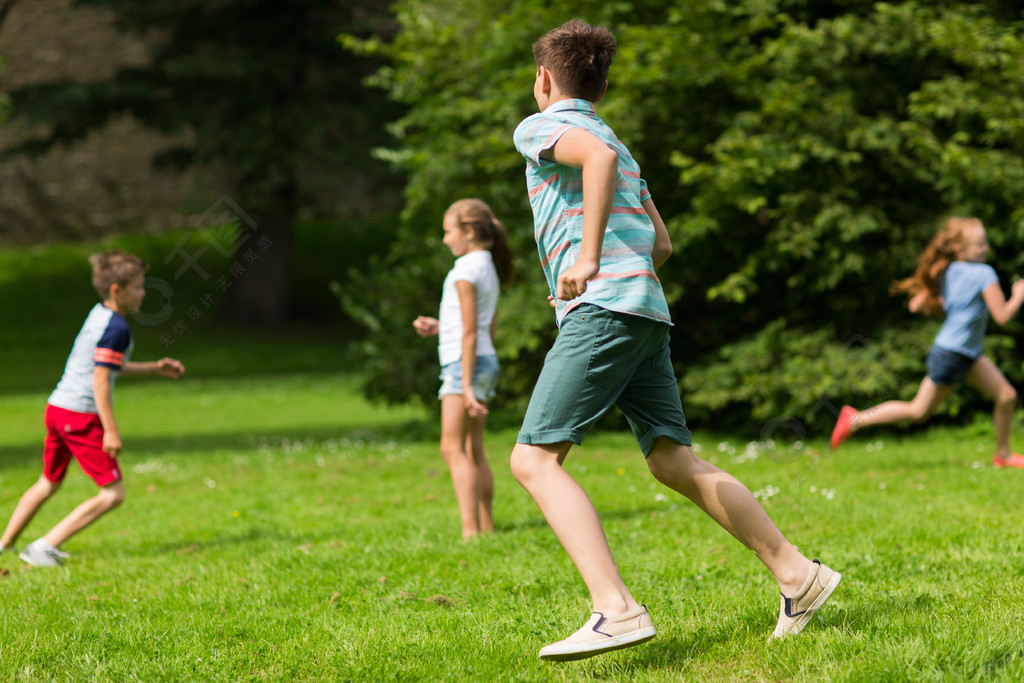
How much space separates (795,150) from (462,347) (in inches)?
210

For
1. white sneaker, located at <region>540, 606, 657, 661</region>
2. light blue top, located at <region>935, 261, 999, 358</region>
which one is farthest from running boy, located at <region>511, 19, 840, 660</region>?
light blue top, located at <region>935, 261, 999, 358</region>

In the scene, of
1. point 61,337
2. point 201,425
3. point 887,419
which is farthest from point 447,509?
point 61,337

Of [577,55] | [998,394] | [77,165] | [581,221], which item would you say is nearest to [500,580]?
[581,221]

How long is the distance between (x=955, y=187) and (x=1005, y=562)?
548cm

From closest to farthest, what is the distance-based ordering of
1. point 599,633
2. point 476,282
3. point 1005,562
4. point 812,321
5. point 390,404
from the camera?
point 599,633 → point 1005,562 → point 476,282 → point 812,321 → point 390,404

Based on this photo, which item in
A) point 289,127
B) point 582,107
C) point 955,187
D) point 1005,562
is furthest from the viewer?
point 289,127

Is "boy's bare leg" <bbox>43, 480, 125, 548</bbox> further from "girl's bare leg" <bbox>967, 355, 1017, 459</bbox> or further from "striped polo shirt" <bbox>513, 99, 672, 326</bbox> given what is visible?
"girl's bare leg" <bbox>967, 355, 1017, 459</bbox>

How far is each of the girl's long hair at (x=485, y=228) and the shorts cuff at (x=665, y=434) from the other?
2260 mm

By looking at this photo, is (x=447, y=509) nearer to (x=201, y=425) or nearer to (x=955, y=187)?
(x=955, y=187)

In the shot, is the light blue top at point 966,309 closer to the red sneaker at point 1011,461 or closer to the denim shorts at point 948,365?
the denim shorts at point 948,365

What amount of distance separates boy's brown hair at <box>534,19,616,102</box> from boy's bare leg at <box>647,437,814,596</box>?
1153 millimetres

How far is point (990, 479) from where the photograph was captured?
20.7ft

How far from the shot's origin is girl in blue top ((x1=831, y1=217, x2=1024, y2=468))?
6703mm

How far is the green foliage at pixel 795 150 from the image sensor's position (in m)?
A: 8.72
